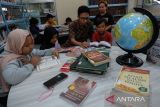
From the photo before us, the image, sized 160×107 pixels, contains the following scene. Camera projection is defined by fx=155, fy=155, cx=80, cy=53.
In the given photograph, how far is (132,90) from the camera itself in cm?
74

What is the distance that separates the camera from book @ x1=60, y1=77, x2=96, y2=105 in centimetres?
77

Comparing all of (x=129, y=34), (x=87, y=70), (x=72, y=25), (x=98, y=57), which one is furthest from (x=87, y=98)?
(x=72, y=25)

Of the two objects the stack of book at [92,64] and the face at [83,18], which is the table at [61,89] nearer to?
the stack of book at [92,64]

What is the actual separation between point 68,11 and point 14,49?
366 cm

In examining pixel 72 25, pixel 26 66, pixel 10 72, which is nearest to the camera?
pixel 10 72

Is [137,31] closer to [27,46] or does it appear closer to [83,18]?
[27,46]

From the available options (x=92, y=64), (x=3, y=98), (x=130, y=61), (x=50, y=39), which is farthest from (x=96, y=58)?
(x=50, y=39)

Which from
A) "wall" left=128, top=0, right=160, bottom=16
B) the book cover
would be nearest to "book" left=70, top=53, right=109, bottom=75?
the book cover

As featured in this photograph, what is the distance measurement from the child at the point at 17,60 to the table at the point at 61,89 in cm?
5

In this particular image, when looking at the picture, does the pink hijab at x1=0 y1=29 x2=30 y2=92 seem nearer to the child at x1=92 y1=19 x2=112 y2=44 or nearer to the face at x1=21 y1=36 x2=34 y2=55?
the face at x1=21 y1=36 x2=34 y2=55

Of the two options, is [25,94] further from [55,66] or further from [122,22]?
[122,22]

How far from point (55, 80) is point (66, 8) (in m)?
4.02

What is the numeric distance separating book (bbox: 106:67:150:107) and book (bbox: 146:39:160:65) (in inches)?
11.0

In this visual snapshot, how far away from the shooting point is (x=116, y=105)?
716 mm
